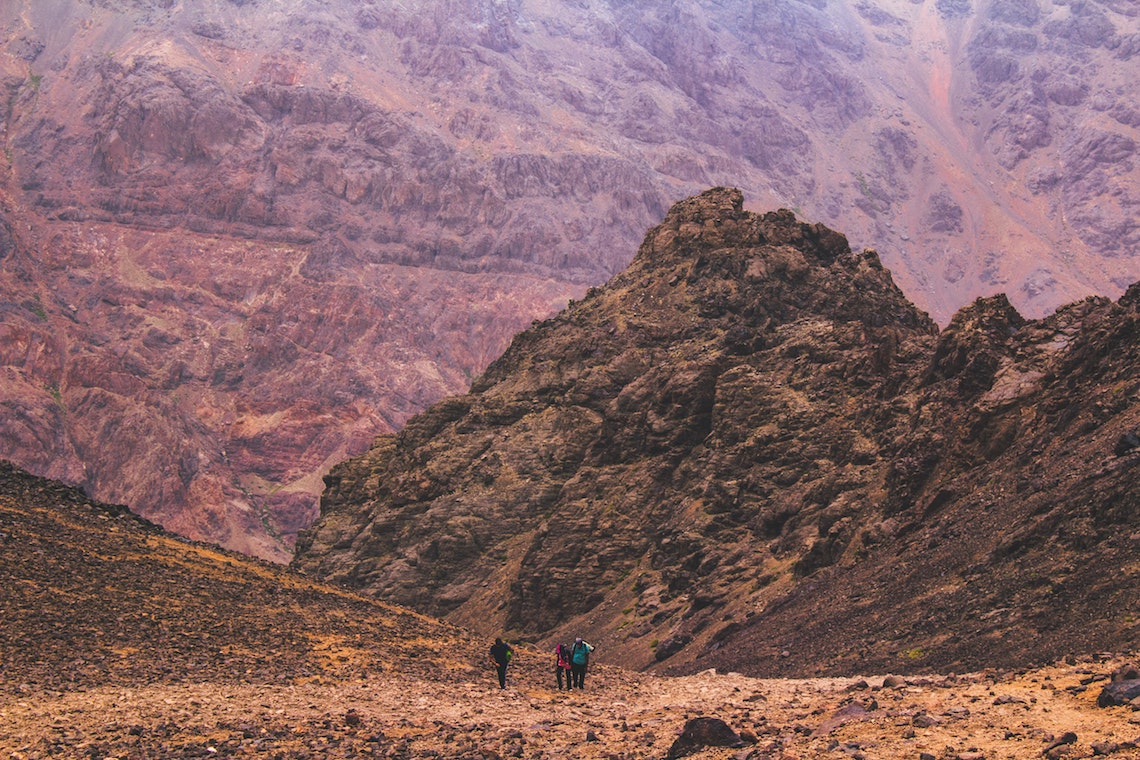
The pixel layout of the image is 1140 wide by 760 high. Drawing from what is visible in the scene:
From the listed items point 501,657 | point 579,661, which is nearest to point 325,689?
point 501,657

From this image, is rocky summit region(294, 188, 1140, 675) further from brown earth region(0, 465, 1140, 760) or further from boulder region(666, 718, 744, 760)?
boulder region(666, 718, 744, 760)

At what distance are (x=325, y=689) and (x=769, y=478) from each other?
32086 millimetres

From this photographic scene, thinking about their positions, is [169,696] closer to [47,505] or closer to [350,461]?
[47,505]

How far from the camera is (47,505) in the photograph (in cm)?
4109

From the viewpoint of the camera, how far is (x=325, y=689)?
3091 centimetres

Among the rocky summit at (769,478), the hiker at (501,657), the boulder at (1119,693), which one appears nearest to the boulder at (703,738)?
the boulder at (1119,693)

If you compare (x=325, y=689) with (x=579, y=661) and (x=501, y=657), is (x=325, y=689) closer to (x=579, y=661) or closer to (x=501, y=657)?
(x=501, y=657)

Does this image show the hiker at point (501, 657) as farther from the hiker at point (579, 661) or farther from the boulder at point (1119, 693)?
the boulder at point (1119, 693)

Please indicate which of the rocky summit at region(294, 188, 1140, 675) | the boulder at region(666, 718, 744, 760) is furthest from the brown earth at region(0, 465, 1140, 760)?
the rocky summit at region(294, 188, 1140, 675)

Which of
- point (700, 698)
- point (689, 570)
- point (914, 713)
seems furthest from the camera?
point (689, 570)

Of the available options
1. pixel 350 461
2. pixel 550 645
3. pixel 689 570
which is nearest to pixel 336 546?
pixel 350 461

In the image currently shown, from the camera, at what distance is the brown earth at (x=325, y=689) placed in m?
20.7

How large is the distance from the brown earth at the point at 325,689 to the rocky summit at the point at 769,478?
18.2 feet

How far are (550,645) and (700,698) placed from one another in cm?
3001
